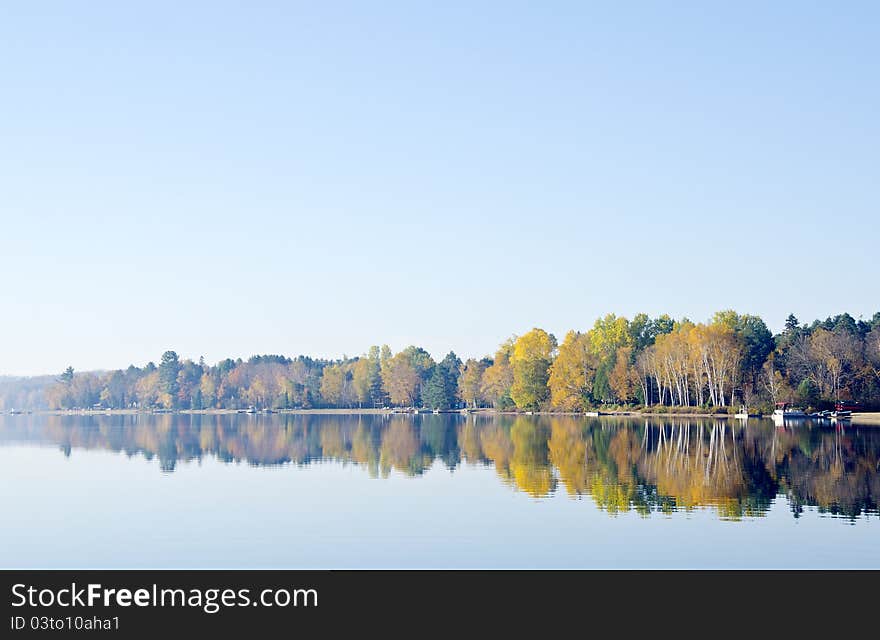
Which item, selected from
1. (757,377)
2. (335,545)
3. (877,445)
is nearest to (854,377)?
(757,377)

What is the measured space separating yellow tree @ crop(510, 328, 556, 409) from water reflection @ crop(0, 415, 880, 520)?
53967mm

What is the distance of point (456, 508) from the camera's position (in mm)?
32625

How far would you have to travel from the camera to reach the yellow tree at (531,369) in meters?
140

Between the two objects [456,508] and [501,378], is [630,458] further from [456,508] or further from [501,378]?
[501,378]

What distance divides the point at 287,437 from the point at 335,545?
5740 cm

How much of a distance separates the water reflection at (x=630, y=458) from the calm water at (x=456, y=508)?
0.58 feet

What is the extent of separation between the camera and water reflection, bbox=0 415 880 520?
3425 cm

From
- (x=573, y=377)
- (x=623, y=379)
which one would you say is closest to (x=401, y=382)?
(x=573, y=377)

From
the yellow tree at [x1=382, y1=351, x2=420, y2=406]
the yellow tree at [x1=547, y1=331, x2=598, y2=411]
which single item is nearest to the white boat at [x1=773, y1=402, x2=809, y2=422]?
the yellow tree at [x1=547, y1=331, x2=598, y2=411]

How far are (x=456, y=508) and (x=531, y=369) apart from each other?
107733 mm

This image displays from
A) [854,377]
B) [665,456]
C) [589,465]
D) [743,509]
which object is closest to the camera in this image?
[743,509]

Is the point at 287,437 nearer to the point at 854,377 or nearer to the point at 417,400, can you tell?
the point at 854,377

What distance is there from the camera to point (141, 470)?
48844 mm

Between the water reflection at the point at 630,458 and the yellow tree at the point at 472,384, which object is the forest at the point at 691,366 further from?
the water reflection at the point at 630,458
